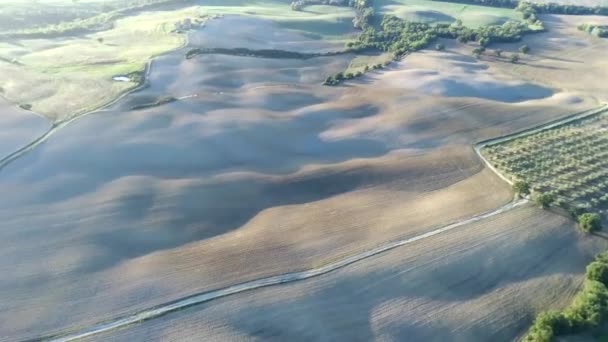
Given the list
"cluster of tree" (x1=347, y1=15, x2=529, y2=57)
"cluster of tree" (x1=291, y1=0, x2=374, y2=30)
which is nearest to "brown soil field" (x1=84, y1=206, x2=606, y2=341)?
"cluster of tree" (x1=347, y1=15, x2=529, y2=57)

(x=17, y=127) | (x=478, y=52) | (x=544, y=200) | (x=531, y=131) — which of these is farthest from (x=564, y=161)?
(x=17, y=127)

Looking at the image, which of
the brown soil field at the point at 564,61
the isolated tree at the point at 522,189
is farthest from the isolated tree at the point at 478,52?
the isolated tree at the point at 522,189

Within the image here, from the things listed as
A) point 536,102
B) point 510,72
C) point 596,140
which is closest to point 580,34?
point 510,72

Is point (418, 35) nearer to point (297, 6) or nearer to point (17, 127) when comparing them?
point (297, 6)

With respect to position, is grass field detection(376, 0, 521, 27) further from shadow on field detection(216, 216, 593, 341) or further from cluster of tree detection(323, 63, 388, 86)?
shadow on field detection(216, 216, 593, 341)

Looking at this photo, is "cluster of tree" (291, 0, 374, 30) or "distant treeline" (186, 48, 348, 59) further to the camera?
"cluster of tree" (291, 0, 374, 30)

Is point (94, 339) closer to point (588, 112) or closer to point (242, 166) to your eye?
point (242, 166)
